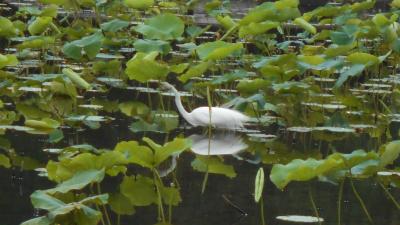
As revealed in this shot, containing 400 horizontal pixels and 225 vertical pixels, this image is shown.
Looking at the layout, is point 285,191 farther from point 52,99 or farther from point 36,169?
point 52,99

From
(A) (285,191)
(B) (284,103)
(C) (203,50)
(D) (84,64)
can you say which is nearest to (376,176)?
(A) (285,191)

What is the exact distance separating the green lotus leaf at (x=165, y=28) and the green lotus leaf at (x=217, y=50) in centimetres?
64

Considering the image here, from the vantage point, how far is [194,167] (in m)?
4.51

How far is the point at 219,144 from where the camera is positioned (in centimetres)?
502

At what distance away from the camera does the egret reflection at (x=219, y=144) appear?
4.83 metres

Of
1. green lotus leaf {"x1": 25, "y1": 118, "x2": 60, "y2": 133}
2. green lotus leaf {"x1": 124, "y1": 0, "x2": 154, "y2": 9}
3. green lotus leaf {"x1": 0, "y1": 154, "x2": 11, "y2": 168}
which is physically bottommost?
green lotus leaf {"x1": 0, "y1": 154, "x2": 11, "y2": 168}

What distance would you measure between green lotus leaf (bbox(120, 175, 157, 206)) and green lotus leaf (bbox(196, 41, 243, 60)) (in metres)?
1.03

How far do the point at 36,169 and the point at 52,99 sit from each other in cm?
145

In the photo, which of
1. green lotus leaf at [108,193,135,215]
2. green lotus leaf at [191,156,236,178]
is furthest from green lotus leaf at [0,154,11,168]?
green lotus leaf at [191,156,236,178]

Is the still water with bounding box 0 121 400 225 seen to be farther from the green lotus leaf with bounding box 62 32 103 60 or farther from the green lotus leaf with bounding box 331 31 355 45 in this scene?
the green lotus leaf with bounding box 331 31 355 45

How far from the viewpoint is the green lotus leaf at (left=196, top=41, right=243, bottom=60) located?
497 cm

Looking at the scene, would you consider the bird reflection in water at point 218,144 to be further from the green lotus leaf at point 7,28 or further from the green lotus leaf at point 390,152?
the green lotus leaf at point 7,28

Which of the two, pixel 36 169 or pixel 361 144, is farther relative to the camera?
pixel 361 144

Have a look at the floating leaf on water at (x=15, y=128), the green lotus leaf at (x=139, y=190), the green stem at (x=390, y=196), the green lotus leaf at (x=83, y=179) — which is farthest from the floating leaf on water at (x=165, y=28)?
the green lotus leaf at (x=83, y=179)
